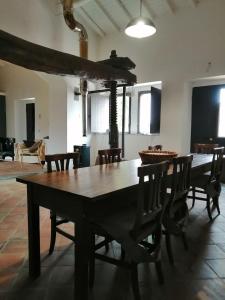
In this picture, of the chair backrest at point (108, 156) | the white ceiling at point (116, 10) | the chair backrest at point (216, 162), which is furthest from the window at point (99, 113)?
the chair backrest at point (216, 162)

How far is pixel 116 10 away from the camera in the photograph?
577cm

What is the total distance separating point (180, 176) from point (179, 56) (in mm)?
4296

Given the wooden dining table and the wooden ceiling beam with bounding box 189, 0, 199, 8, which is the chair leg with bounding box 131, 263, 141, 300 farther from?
the wooden ceiling beam with bounding box 189, 0, 199, 8

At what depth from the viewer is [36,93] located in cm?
854

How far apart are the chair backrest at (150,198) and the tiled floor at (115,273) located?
509 millimetres

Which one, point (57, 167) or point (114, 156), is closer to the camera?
point (57, 167)

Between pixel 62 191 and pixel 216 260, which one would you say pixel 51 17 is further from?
pixel 216 260

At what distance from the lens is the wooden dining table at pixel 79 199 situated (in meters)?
1.45

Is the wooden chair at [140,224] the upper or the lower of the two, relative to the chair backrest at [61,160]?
lower

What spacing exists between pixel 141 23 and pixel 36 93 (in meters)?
6.05

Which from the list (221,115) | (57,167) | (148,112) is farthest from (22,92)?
(57,167)

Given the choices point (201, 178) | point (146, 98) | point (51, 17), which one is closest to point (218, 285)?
point (201, 178)

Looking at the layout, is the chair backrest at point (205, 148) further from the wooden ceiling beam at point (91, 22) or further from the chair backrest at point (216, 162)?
the wooden ceiling beam at point (91, 22)

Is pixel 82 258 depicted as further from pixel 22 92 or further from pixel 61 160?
pixel 22 92
